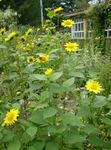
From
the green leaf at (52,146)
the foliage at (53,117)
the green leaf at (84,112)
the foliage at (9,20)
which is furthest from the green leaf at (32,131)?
the foliage at (9,20)

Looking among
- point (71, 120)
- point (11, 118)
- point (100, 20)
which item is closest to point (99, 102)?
point (71, 120)

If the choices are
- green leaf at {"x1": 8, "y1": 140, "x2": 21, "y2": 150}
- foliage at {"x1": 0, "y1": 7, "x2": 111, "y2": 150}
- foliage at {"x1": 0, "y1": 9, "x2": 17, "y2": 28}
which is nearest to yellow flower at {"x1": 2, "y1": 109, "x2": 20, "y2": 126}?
foliage at {"x1": 0, "y1": 7, "x2": 111, "y2": 150}

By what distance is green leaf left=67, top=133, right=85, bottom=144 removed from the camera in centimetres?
204

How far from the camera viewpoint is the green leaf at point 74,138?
6.70ft

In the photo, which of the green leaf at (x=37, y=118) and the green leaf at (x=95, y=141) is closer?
the green leaf at (x=37, y=118)

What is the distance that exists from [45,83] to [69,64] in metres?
0.39

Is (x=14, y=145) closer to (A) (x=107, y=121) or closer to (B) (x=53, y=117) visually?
(B) (x=53, y=117)

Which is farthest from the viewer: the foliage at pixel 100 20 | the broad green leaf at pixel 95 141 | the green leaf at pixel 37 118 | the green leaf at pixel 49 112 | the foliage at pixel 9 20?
the foliage at pixel 100 20

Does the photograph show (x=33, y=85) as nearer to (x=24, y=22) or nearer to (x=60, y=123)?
(x=60, y=123)

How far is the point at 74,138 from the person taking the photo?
81.2 inches

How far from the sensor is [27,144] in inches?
84.1

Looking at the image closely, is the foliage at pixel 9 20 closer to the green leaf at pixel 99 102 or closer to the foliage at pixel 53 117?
the foliage at pixel 53 117

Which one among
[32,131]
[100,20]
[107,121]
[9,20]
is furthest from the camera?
[100,20]

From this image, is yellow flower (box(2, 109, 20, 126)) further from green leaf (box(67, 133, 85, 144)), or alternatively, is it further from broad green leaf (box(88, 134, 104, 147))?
broad green leaf (box(88, 134, 104, 147))
